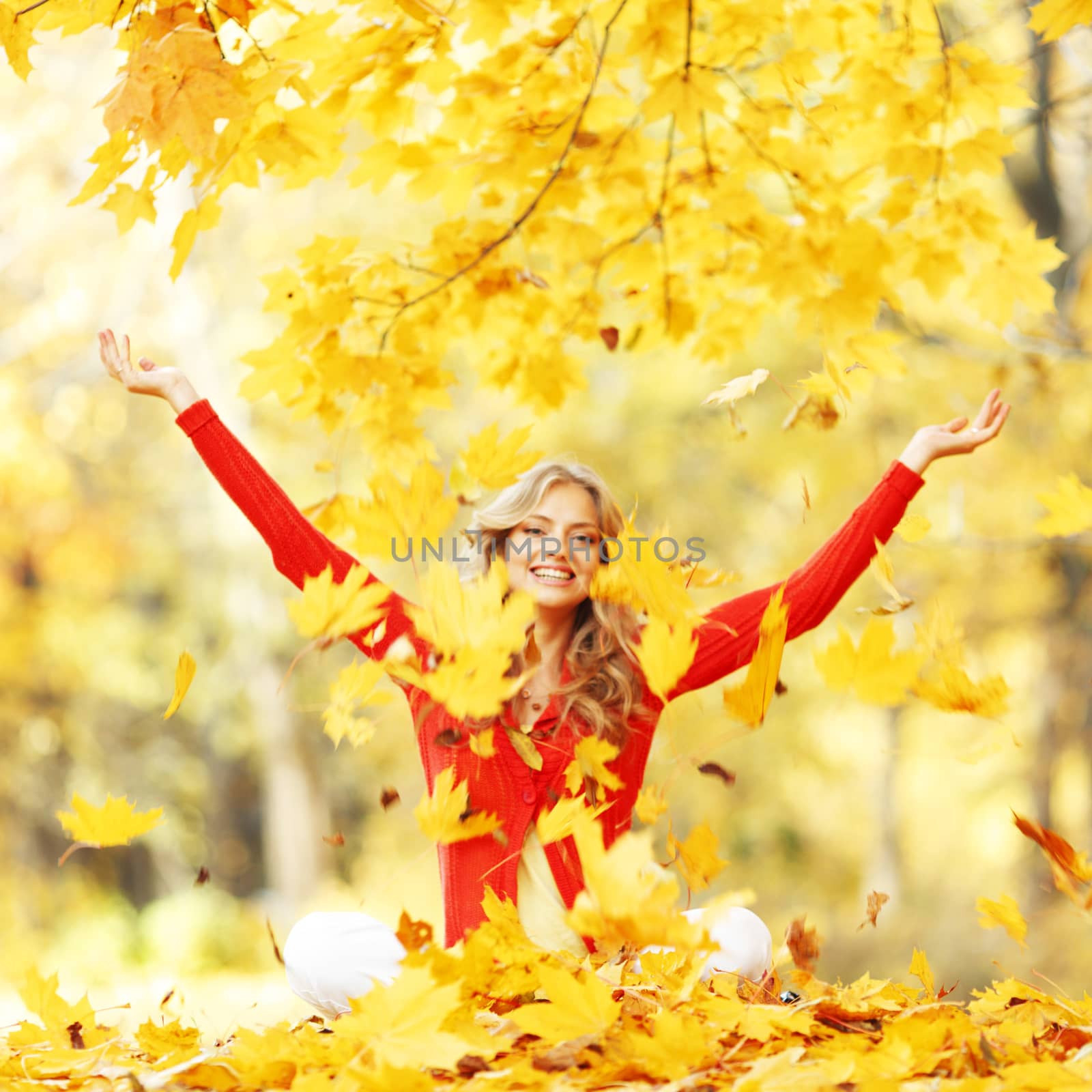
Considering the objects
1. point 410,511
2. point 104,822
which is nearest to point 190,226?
point 410,511

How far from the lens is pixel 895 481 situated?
223cm

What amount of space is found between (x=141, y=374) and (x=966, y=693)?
1510 millimetres

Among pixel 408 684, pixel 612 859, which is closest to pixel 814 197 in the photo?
pixel 408 684

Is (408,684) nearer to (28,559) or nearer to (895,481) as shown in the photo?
(895,481)

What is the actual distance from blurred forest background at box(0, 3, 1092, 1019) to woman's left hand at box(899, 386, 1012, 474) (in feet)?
11.6

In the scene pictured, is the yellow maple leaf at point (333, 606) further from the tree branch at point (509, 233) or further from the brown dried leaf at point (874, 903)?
the tree branch at point (509, 233)

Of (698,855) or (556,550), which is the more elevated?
(556,550)

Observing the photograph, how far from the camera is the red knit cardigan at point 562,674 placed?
2225 mm

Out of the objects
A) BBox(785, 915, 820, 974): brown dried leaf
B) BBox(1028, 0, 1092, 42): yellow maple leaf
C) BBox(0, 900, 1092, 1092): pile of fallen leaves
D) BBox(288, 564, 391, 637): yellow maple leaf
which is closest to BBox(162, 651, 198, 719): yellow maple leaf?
BBox(288, 564, 391, 637): yellow maple leaf

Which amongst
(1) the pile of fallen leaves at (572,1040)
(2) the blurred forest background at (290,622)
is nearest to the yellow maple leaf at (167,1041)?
(1) the pile of fallen leaves at (572,1040)

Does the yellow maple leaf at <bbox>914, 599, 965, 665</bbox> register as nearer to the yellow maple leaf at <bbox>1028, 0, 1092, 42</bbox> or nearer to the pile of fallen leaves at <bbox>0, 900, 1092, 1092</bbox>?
the pile of fallen leaves at <bbox>0, 900, 1092, 1092</bbox>

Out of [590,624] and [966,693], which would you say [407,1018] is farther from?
[590,624]

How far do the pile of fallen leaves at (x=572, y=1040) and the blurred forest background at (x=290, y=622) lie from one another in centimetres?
458

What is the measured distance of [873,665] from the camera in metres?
1.32
